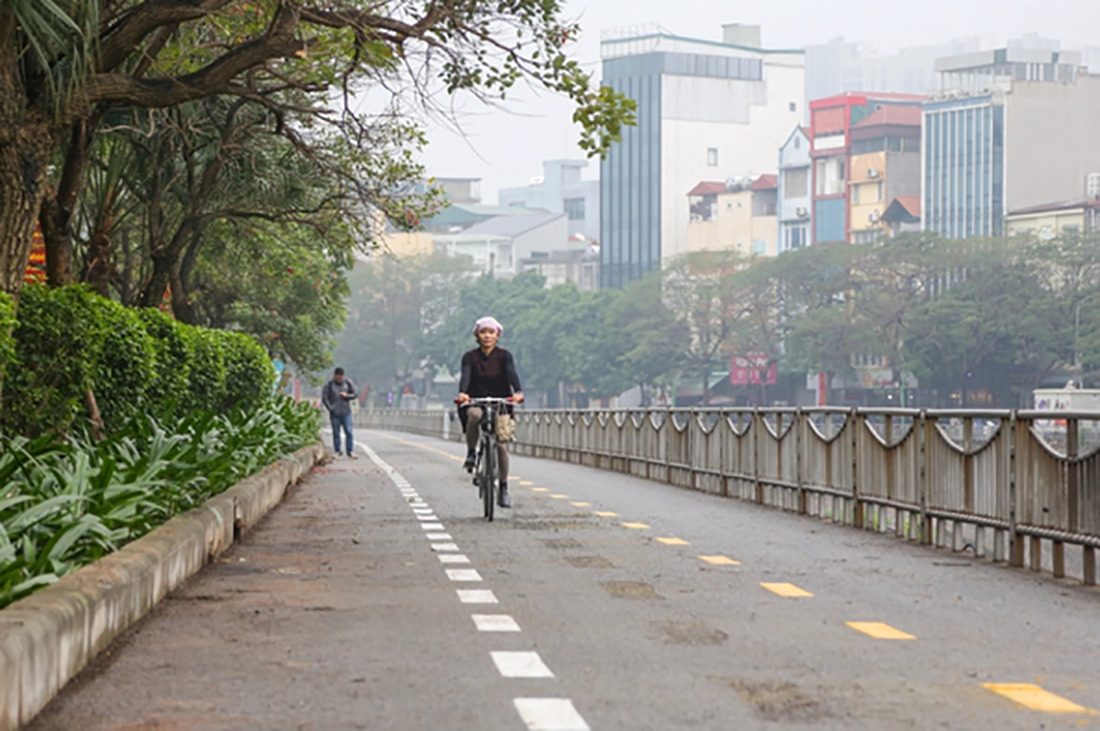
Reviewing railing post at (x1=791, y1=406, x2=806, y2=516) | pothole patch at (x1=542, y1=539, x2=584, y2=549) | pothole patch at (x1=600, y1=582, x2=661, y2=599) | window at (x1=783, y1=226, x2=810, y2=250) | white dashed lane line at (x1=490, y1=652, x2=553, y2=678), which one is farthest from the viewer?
window at (x1=783, y1=226, x2=810, y2=250)

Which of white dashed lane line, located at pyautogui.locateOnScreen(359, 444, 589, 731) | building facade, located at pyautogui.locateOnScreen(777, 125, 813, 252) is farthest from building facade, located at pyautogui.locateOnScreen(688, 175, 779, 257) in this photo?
white dashed lane line, located at pyautogui.locateOnScreen(359, 444, 589, 731)

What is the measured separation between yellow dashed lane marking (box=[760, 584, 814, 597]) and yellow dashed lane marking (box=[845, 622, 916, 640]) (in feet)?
4.50

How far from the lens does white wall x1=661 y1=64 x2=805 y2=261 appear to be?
175 m

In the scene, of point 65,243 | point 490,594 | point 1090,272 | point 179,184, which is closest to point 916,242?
point 1090,272

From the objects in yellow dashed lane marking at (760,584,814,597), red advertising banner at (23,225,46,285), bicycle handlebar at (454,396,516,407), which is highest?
red advertising banner at (23,225,46,285)

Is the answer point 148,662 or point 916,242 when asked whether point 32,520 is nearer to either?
point 148,662

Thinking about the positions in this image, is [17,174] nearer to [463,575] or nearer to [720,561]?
[463,575]

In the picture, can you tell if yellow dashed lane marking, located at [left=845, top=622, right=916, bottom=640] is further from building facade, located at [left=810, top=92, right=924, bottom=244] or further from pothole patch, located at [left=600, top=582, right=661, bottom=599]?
building facade, located at [left=810, top=92, right=924, bottom=244]

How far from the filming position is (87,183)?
28.3m

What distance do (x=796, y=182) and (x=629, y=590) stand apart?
5848 inches

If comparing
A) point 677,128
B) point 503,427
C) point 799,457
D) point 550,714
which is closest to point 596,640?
point 550,714

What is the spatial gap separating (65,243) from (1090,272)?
79.4 meters

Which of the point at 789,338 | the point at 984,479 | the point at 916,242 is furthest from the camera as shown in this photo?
the point at 789,338

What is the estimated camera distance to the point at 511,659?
7965 mm
